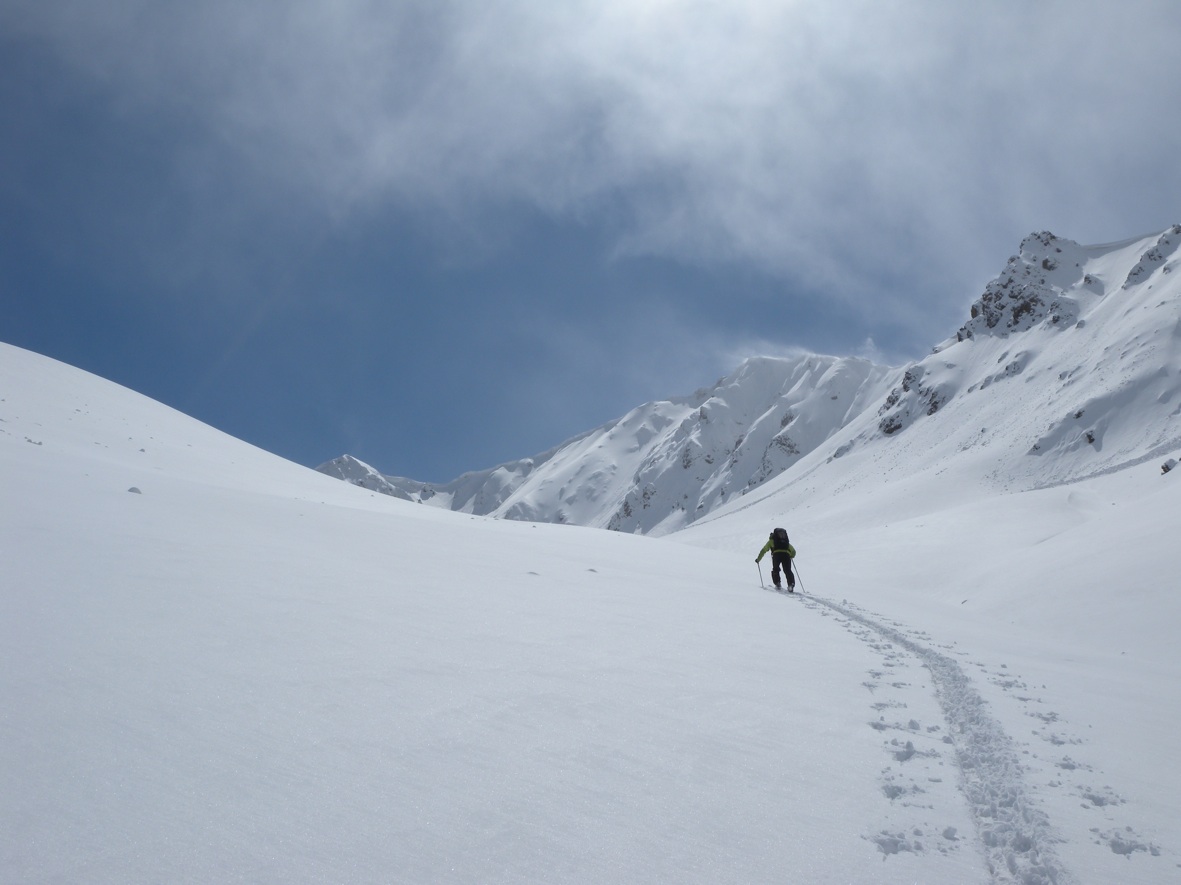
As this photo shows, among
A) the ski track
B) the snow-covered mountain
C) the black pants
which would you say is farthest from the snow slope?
the snow-covered mountain

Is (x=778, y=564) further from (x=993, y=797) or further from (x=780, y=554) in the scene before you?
(x=993, y=797)

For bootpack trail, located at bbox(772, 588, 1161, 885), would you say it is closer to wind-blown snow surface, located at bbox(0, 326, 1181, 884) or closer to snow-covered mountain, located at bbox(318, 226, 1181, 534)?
wind-blown snow surface, located at bbox(0, 326, 1181, 884)

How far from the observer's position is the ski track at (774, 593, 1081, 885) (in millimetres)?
3623

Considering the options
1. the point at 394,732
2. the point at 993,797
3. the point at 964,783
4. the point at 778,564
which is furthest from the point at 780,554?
the point at 394,732

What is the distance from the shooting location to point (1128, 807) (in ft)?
14.0

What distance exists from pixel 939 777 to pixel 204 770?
15.1 ft

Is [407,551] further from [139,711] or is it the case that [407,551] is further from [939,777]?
[939,777]

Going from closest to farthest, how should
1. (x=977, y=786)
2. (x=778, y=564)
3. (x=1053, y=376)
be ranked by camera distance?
(x=977, y=786) < (x=778, y=564) < (x=1053, y=376)

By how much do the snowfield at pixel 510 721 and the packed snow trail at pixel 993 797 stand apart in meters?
0.02

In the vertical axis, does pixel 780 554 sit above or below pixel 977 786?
above

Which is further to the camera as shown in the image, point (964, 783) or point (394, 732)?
point (964, 783)

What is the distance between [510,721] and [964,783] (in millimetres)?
3128

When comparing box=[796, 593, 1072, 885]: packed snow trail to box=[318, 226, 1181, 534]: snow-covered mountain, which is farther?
box=[318, 226, 1181, 534]: snow-covered mountain

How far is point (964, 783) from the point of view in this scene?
450 cm
